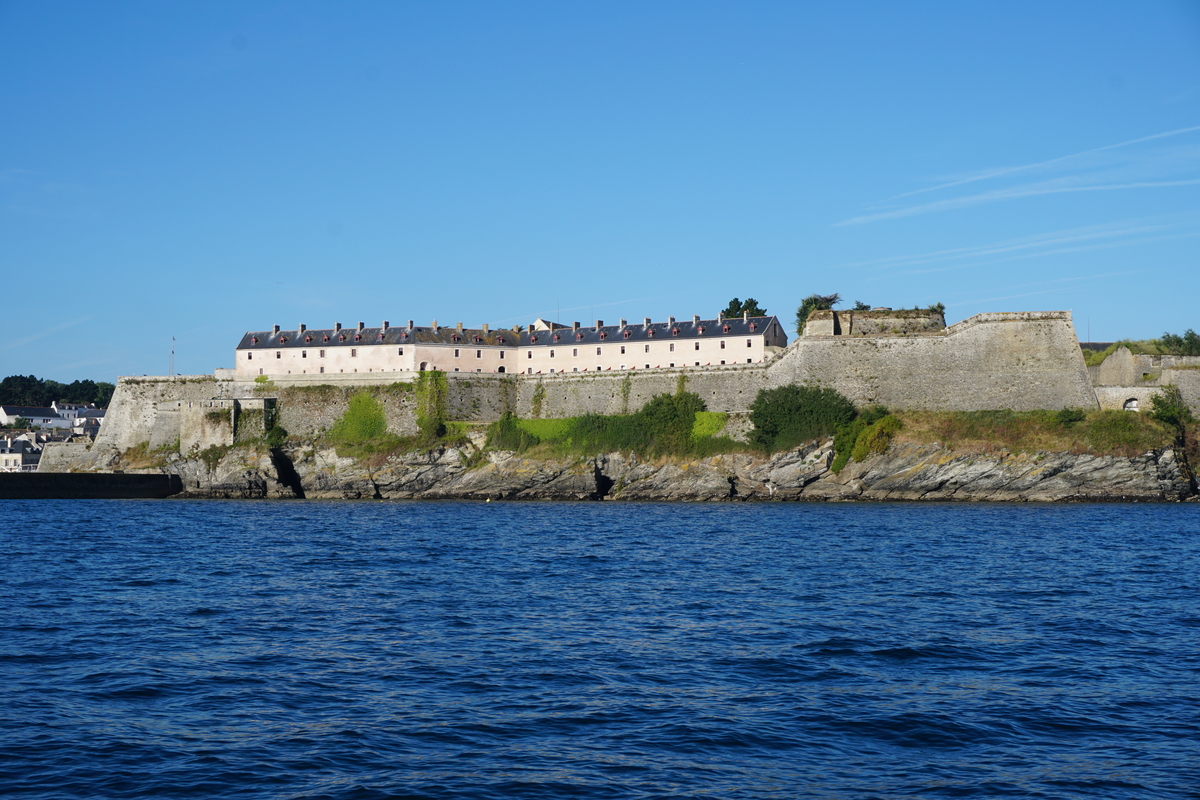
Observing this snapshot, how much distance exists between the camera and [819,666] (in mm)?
15836

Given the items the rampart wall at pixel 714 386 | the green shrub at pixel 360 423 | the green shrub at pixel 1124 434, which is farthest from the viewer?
the green shrub at pixel 360 423

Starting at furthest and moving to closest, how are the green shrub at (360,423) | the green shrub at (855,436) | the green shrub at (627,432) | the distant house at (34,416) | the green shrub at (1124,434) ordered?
the distant house at (34,416) < the green shrub at (360,423) < the green shrub at (627,432) < the green shrub at (855,436) < the green shrub at (1124,434)

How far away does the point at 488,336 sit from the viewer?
76125 millimetres

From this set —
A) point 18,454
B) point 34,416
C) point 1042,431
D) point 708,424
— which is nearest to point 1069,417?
point 1042,431

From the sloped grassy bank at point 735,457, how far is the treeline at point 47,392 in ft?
292

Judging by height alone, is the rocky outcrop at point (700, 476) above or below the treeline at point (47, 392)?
below

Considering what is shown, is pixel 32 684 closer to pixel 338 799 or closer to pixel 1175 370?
pixel 338 799

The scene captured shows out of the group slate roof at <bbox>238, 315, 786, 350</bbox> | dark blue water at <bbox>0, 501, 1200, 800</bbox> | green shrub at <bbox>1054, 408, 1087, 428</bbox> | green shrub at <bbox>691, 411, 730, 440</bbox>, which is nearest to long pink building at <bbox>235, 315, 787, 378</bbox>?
slate roof at <bbox>238, 315, 786, 350</bbox>

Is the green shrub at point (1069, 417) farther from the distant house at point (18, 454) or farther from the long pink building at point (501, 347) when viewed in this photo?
the distant house at point (18, 454)

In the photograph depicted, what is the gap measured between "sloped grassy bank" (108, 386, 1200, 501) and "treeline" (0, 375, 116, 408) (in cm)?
8894

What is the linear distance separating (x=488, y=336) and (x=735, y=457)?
25007 mm

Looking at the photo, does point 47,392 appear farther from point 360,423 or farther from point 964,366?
point 964,366

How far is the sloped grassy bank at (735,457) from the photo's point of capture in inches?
1989

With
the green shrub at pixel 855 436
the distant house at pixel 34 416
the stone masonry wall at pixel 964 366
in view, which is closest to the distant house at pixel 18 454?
the distant house at pixel 34 416
